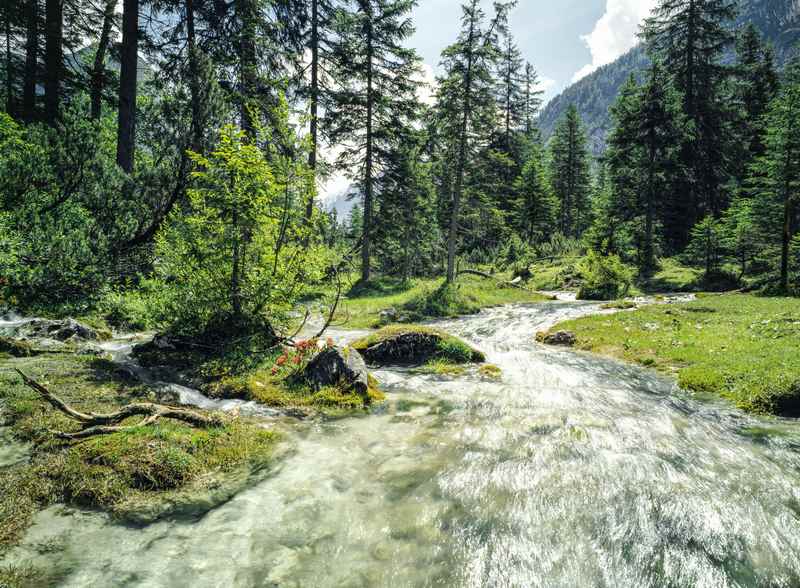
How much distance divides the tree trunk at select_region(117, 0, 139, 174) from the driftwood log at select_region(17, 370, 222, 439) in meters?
8.80

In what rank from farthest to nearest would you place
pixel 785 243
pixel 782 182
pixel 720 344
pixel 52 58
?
pixel 782 182
pixel 785 243
pixel 52 58
pixel 720 344

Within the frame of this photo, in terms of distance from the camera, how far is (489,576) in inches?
155

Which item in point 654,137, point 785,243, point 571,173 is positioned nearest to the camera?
point 785,243

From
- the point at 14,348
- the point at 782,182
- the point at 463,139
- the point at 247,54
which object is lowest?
the point at 14,348

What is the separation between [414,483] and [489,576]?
5.43 feet

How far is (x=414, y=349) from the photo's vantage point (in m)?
12.2

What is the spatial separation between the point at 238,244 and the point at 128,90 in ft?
24.9

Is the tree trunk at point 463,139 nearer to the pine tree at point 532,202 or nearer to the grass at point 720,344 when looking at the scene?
the grass at point 720,344

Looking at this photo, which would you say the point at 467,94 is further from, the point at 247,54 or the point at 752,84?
the point at 752,84

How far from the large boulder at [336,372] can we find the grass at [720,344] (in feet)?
25.6

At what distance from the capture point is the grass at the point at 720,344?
28.3 ft

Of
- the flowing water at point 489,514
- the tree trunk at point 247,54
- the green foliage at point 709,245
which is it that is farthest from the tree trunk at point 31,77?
the green foliage at point 709,245

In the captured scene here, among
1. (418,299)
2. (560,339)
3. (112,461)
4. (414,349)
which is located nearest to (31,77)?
(414,349)

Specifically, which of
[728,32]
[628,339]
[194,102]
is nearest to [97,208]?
[194,102]
